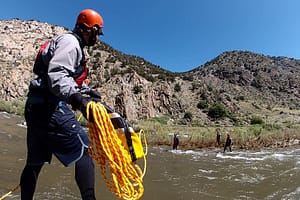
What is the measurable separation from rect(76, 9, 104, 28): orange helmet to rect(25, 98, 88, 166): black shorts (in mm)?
672

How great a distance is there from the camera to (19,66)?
39844 millimetres

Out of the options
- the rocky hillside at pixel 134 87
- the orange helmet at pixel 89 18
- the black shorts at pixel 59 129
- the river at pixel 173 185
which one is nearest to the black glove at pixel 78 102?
the black shorts at pixel 59 129

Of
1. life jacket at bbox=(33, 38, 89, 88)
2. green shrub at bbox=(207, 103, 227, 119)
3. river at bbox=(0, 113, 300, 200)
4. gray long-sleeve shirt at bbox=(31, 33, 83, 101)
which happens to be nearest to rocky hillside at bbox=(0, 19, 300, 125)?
green shrub at bbox=(207, 103, 227, 119)

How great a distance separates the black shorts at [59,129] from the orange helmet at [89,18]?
0.67 m

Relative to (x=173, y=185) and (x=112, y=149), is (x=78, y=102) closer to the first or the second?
(x=112, y=149)

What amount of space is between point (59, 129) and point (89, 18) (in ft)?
2.99

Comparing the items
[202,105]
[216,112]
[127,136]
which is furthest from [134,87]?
[127,136]

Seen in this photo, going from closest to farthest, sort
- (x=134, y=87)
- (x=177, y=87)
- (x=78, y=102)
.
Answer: (x=78, y=102) < (x=134, y=87) < (x=177, y=87)

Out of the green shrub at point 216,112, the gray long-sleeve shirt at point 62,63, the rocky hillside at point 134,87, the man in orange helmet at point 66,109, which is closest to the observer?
the gray long-sleeve shirt at point 62,63

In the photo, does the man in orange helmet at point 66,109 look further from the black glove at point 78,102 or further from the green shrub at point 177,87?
the green shrub at point 177,87

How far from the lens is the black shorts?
8.89 ft

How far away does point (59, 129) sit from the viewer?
272cm

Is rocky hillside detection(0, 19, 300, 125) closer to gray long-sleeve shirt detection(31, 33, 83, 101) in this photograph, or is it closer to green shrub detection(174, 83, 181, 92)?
green shrub detection(174, 83, 181, 92)

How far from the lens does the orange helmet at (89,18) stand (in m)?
→ 2.79
